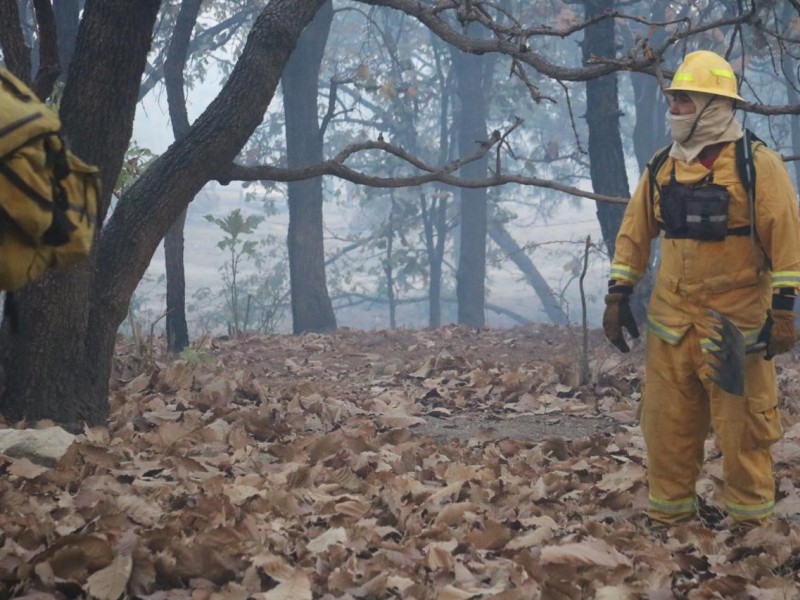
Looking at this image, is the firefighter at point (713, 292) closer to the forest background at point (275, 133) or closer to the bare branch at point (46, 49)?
the forest background at point (275, 133)

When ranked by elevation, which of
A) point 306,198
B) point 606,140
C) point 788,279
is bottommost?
point 788,279

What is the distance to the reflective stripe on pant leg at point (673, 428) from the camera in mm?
4758

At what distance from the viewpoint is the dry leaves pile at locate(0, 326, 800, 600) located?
141 inches

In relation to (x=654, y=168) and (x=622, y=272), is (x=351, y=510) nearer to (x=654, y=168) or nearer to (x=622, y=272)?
(x=622, y=272)

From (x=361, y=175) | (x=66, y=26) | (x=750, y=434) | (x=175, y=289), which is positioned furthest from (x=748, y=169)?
(x=66, y=26)

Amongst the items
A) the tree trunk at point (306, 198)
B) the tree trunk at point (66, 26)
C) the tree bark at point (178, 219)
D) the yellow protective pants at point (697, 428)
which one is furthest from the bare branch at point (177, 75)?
the yellow protective pants at point (697, 428)

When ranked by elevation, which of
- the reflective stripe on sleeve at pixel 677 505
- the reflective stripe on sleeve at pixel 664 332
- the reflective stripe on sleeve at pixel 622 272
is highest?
the reflective stripe on sleeve at pixel 622 272

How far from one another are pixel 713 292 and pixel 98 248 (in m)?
3.55

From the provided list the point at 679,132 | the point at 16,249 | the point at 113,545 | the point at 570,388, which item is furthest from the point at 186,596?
the point at 570,388

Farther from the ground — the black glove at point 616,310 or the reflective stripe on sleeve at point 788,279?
the reflective stripe on sleeve at point 788,279

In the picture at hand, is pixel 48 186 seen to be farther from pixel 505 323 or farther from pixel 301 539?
pixel 505 323

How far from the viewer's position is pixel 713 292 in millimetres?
4629

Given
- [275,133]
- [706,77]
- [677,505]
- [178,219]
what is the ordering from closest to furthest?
[706,77], [677,505], [178,219], [275,133]

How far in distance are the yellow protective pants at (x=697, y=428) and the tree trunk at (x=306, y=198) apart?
12.6 metres
